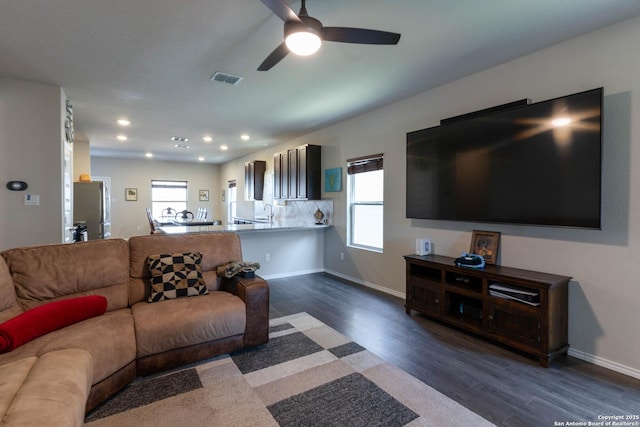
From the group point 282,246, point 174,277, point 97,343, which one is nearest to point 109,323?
point 97,343

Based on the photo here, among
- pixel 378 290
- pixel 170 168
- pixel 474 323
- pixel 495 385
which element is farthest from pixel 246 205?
pixel 495 385

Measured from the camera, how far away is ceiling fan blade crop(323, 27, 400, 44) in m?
1.95

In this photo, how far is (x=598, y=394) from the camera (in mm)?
2074

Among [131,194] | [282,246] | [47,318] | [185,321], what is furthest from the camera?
[131,194]

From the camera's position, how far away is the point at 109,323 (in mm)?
2082

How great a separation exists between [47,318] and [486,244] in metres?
3.63

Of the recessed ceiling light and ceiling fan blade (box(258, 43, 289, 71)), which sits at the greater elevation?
ceiling fan blade (box(258, 43, 289, 71))

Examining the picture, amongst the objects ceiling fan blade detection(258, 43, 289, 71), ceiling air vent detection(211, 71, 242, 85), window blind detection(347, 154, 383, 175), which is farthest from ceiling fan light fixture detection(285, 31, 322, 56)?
window blind detection(347, 154, 383, 175)

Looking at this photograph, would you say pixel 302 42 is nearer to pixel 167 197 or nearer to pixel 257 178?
pixel 257 178

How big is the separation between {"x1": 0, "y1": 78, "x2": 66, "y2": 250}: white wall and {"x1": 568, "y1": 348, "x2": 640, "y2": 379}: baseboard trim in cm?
542

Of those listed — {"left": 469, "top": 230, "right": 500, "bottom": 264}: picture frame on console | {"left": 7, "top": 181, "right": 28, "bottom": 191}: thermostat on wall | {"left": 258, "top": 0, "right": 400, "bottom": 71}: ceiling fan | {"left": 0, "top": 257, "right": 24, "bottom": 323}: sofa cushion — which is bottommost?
{"left": 0, "top": 257, "right": 24, "bottom": 323}: sofa cushion

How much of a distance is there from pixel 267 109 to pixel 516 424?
14.1 feet

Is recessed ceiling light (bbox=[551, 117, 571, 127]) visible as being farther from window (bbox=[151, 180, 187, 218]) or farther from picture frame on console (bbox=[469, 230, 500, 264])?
window (bbox=[151, 180, 187, 218])

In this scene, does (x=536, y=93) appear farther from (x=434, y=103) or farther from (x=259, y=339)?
(x=259, y=339)
